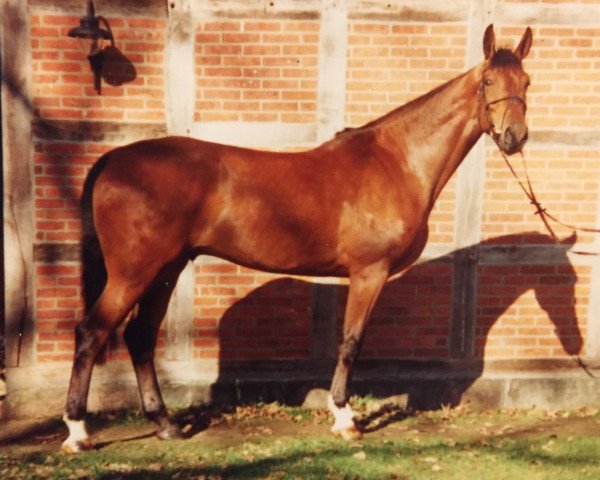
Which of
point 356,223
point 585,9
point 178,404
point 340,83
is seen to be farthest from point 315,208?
point 585,9

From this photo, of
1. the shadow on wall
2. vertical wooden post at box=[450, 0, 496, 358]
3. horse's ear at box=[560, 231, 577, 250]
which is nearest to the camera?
vertical wooden post at box=[450, 0, 496, 358]

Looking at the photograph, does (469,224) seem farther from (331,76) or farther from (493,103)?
(331,76)

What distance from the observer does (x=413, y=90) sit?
595cm

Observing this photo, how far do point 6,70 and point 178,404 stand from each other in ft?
10.2

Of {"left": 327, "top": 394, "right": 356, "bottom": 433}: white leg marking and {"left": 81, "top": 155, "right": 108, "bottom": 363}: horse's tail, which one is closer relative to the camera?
{"left": 81, "top": 155, "right": 108, "bottom": 363}: horse's tail

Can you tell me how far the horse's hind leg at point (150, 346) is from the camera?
17.3 ft

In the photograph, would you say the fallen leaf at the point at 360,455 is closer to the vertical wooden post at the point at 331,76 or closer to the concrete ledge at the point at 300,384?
the concrete ledge at the point at 300,384

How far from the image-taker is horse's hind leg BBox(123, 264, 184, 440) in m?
5.27

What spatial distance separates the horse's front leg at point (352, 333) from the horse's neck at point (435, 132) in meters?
0.78

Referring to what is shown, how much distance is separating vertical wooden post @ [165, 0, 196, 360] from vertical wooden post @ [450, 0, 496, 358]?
7.69 ft

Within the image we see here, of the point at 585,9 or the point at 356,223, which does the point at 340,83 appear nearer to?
the point at 356,223

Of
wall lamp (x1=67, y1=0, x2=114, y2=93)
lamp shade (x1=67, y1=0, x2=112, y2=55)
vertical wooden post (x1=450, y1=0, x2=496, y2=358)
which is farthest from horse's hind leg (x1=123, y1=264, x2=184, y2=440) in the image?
vertical wooden post (x1=450, y1=0, x2=496, y2=358)

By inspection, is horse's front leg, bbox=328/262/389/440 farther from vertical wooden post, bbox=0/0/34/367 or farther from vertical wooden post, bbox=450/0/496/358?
vertical wooden post, bbox=0/0/34/367

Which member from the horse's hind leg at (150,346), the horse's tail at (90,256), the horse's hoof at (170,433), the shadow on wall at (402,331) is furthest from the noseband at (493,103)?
the horse's hoof at (170,433)
